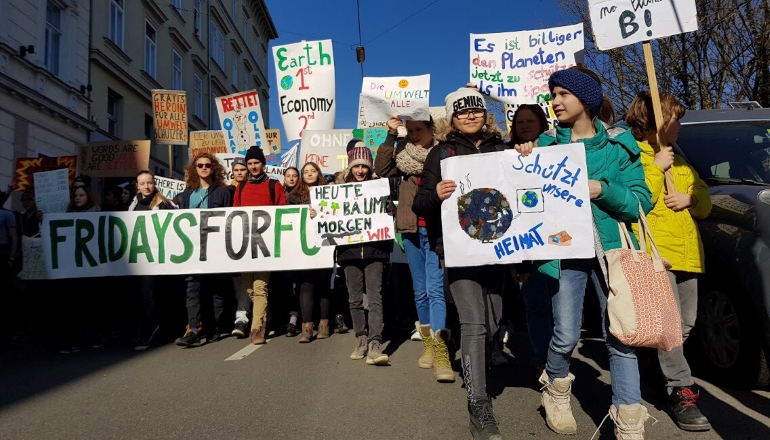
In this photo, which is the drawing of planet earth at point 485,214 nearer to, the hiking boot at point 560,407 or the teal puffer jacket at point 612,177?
the teal puffer jacket at point 612,177

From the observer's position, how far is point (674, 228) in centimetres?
332

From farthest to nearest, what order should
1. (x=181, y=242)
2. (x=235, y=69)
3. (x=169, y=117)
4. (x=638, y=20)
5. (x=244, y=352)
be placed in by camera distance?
(x=235, y=69) < (x=169, y=117) < (x=181, y=242) < (x=244, y=352) < (x=638, y=20)

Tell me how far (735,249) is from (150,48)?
23389 millimetres

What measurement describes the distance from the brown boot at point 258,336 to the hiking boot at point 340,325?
1.01m

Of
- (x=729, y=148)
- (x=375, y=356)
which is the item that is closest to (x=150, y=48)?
(x=375, y=356)

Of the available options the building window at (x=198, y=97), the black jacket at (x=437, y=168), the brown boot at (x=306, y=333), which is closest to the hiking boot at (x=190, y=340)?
the brown boot at (x=306, y=333)

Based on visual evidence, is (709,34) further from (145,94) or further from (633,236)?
(145,94)

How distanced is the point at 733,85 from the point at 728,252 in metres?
12.7

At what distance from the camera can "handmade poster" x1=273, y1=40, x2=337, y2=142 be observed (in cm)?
888

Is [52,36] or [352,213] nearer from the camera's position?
[352,213]

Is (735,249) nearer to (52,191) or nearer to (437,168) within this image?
(437,168)

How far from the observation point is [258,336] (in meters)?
5.99

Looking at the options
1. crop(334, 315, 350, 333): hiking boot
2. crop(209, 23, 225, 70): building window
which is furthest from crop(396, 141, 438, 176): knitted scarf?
crop(209, 23, 225, 70): building window

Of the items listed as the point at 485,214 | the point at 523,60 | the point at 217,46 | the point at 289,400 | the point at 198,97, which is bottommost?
the point at 289,400
